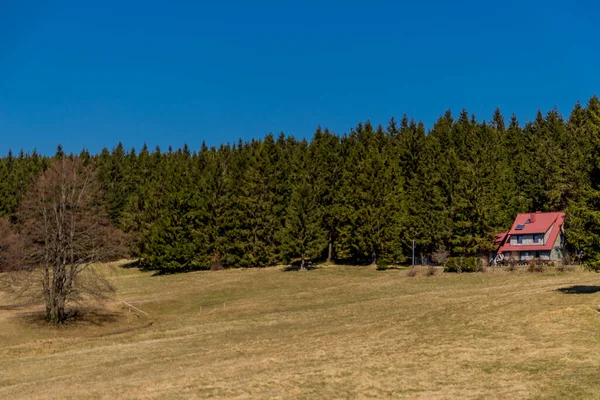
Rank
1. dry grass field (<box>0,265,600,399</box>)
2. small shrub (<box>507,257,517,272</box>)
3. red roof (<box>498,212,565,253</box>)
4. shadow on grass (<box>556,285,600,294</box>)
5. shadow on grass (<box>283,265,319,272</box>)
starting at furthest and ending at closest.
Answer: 1. shadow on grass (<box>283,265,319,272</box>)
2. red roof (<box>498,212,565,253</box>)
3. small shrub (<box>507,257,517,272</box>)
4. shadow on grass (<box>556,285,600,294</box>)
5. dry grass field (<box>0,265,600,399</box>)

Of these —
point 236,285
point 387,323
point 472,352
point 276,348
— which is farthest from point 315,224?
point 472,352

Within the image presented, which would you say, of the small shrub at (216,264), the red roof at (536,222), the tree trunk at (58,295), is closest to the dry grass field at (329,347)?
the tree trunk at (58,295)

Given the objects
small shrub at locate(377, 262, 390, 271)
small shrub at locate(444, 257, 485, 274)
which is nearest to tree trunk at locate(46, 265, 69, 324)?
small shrub at locate(377, 262, 390, 271)

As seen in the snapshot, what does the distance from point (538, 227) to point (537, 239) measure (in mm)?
1725

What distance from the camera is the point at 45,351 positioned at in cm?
3425

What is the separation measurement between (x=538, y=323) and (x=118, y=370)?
68.6 ft

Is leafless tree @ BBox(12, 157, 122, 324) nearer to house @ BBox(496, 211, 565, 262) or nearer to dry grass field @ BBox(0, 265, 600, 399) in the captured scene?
dry grass field @ BBox(0, 265, 600, 399)

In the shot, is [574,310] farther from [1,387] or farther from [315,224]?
[315,224]

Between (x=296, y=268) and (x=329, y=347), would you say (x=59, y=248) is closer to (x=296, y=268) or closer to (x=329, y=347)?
(x=329, y=347)

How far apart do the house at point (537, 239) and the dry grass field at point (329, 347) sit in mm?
23626

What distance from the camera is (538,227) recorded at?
77.2 metres

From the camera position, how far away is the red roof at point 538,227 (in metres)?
76.5

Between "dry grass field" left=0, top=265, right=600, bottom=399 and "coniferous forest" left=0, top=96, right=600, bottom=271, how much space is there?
799 inches

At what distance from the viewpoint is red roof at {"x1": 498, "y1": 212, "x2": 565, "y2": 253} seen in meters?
76.5
